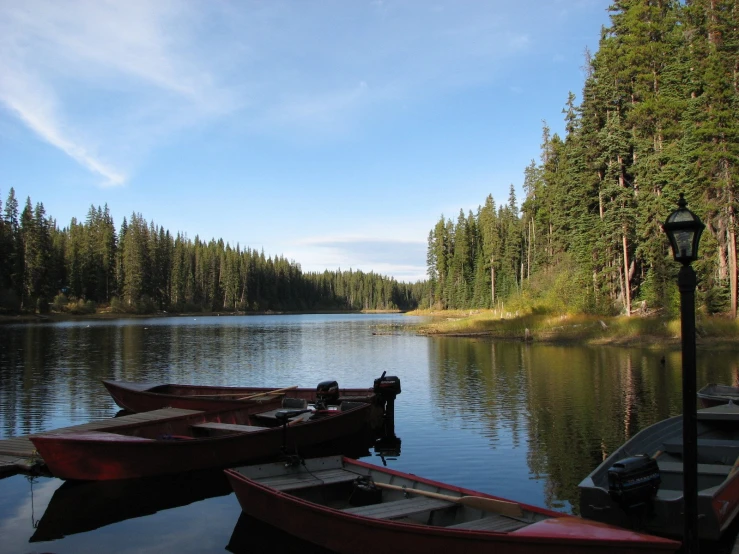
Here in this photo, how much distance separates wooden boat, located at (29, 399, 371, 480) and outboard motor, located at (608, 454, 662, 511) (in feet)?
20.8

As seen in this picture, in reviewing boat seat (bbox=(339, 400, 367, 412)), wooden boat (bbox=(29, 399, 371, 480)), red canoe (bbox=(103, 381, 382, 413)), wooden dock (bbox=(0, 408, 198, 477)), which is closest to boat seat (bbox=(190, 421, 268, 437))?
wooden boat (bbox=(29, 399, 371, 480))

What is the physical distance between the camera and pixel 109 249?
116m

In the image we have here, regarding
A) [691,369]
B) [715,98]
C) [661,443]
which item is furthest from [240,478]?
[715,98]

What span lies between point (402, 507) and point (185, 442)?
6451 millimetres

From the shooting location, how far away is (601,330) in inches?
1711

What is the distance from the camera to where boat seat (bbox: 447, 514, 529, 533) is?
24.9ft

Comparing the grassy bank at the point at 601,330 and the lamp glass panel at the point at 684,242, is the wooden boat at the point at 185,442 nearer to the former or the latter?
the lamp glass panel at the point at 684,242

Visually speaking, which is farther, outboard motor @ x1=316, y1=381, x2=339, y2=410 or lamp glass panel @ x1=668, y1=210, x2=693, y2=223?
outboard motor @ x1=316, y1=381, x2=339, y2=410

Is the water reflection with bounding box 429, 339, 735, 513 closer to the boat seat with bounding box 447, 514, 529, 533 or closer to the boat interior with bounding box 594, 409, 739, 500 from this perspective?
the boat interior with bounding box 594, 409, 739, 500

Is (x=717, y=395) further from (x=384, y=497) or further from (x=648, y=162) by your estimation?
(x=648, y=162)

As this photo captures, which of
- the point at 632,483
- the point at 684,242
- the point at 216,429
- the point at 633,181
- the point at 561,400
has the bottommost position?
the point at 561,400

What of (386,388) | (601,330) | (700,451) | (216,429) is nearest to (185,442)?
(216,429)

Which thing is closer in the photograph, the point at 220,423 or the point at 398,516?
the point at 398,516

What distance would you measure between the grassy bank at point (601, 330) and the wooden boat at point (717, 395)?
737 inches
